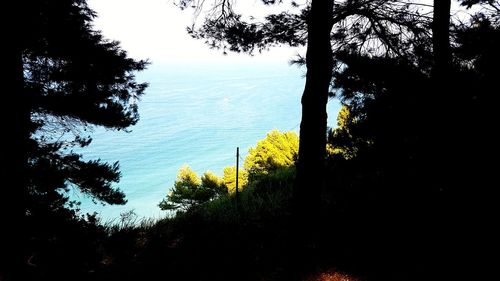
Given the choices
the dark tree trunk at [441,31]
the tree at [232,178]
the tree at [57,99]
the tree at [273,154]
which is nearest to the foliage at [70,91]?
the tree at [57,99]

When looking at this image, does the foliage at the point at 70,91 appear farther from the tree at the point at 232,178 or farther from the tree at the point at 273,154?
the tree at the point at 232,178

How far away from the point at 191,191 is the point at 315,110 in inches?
1365

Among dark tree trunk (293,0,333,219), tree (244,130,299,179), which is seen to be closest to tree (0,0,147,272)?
dark tree trunk (293,0,333,219)

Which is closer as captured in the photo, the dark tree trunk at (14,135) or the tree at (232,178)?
the dark tree trunk at (14,135)

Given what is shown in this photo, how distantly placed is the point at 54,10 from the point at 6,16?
1.15 m

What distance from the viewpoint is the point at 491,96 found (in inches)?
133

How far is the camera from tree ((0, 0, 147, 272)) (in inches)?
193

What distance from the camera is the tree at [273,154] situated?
27688 millimetres

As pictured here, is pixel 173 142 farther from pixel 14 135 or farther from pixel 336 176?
pixel 336 176

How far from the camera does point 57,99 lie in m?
6.77

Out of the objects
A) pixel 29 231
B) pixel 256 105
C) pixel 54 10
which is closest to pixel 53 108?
pixel 54 10

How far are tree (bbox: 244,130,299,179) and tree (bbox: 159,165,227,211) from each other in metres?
8.44

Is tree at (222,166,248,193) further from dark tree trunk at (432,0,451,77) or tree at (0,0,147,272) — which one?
dark tree trunk at (432,0,451,77)

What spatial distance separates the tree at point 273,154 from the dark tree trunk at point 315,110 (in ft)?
73.5
